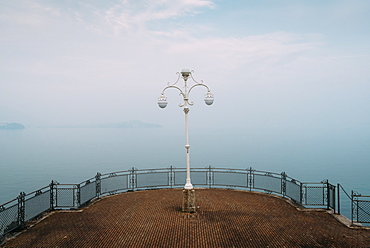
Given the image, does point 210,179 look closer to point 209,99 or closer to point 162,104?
point 209,99

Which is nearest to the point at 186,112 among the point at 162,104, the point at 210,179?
the point at 162,104

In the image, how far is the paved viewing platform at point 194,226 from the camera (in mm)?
7629

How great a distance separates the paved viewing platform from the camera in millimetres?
7629

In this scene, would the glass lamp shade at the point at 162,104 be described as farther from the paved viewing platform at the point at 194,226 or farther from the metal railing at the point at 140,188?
the metal railing at the point at 140,188

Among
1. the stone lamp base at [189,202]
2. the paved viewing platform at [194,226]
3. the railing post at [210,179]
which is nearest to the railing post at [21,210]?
the paved viewing platform at [194,226]

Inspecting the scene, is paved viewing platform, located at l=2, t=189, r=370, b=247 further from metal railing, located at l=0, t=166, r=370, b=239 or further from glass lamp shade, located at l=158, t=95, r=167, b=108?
glass lamp shade, located at l=158, t=95, r=167, b=108

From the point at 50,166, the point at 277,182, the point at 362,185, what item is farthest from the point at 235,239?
the point at 50,166

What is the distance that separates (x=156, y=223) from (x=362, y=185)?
110ft

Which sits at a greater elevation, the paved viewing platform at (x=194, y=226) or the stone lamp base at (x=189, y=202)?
the stone lamp base at (x=189, y=202)

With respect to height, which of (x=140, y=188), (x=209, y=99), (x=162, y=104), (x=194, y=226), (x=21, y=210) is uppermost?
(x=209, y=99)

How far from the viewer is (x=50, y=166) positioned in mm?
49906

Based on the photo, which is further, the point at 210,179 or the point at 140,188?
the point at 140,188

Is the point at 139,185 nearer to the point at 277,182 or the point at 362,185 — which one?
the point at 277,182

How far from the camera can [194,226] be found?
8.69 meters
